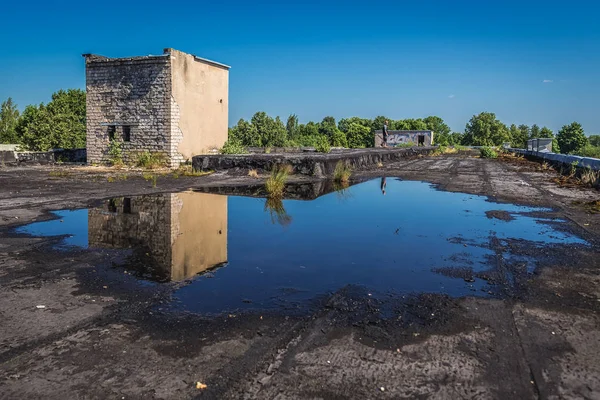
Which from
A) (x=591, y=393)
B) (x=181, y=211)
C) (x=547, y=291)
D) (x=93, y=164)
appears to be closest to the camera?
(x=591, y=393)

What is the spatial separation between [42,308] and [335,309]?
221cm

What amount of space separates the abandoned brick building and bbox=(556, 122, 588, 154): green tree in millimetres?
99642

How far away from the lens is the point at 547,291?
3957 millimetres

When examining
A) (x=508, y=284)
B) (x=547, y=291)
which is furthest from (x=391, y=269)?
(x=547, y=291)

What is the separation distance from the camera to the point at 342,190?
12414 millimetres

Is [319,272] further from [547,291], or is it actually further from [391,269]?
[547,291]

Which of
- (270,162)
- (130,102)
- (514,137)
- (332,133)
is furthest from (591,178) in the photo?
(514,137)

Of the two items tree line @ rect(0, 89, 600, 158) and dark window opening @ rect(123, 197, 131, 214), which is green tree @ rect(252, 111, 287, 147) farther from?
dark window opening @ rect(123, 197, 131, 214)

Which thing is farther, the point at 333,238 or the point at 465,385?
the point at 333,238

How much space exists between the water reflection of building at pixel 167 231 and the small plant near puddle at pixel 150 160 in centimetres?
965

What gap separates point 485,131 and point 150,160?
350 ft

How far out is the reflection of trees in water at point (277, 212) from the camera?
7.47 metres

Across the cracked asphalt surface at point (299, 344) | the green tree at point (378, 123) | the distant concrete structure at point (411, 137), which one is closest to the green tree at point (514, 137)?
the green tree at point (378, 123)

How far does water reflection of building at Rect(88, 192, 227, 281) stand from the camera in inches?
192
